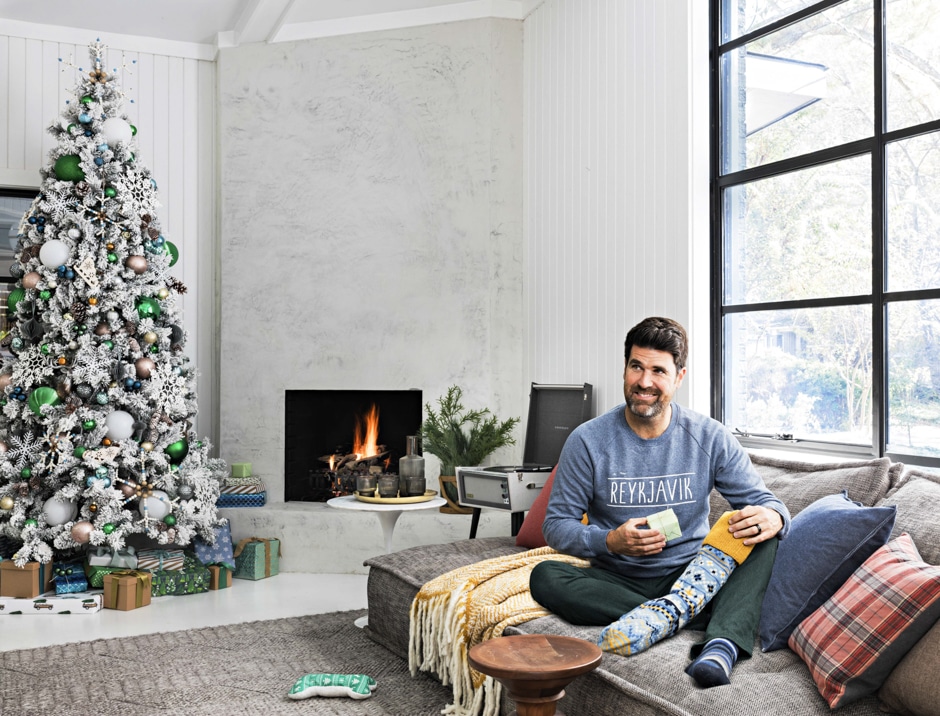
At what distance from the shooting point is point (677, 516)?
2.61 metres

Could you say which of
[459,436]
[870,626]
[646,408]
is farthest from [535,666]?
[459,436]

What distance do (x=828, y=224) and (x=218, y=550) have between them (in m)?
3.32

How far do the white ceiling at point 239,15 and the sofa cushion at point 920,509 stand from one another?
355 centimetres

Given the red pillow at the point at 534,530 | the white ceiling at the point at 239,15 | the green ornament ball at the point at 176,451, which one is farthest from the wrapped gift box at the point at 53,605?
the white ceiling at the point at 239,15

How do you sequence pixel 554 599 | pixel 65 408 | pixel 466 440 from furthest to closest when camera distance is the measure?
pixel 466 440, pixel 65 408, pixel 554 599

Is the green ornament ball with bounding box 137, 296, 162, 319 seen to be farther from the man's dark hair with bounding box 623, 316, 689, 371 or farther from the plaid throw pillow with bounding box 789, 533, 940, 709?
the plaid throw pillow with bounding box 789, 533, 940, 709

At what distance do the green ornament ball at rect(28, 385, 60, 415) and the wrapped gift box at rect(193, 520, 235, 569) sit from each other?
3.43 ft

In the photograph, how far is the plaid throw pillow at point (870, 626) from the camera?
1912 mm

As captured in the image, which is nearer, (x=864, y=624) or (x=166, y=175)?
(x=864, y=624)

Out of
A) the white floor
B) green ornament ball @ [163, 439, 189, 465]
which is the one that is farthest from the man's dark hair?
green ornament ball @ [163, 439, 189, 465]

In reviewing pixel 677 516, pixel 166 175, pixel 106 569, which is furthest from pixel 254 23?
pixel 677 516

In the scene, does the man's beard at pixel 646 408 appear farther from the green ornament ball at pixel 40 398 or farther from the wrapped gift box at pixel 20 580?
the wrapped gift box at pixel 20 580

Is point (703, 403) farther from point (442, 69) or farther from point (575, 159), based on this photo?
point (442, 69)

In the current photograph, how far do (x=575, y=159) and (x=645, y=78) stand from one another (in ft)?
2.10
